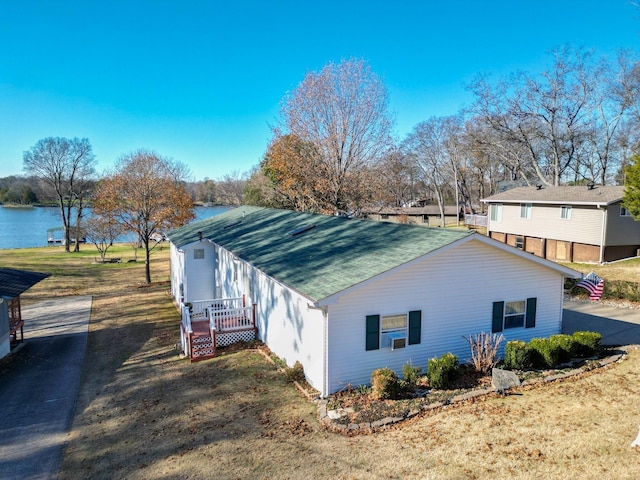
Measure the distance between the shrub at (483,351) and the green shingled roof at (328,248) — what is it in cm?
286

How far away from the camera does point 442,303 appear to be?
11.3 meters

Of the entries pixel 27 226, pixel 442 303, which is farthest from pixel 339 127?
pixel 27 226

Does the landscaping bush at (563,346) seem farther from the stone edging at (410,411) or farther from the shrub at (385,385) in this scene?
the shrub at (385,385)

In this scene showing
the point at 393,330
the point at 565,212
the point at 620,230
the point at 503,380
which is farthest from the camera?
the point at 565,212

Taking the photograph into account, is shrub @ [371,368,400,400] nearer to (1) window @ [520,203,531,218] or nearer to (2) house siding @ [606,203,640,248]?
(2) house siding @ [606,203,640,248]

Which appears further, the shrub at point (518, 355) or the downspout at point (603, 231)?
the downspout at point (603, 231)

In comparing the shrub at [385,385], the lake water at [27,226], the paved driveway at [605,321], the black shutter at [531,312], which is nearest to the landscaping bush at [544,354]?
the black shutter at [531,312]

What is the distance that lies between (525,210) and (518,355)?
25.6 metres

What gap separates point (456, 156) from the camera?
60312mm

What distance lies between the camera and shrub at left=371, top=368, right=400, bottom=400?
9.45 meters

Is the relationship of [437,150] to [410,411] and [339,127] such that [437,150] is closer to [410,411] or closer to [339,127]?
[339,127]

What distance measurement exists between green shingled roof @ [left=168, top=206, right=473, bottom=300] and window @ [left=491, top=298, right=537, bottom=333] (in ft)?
9.19

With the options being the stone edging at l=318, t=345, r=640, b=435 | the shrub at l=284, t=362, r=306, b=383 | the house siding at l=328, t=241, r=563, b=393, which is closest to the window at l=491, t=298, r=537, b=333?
the house siding at l=328, t=241, r=563, b=393

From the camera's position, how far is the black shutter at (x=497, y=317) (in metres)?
12.1
